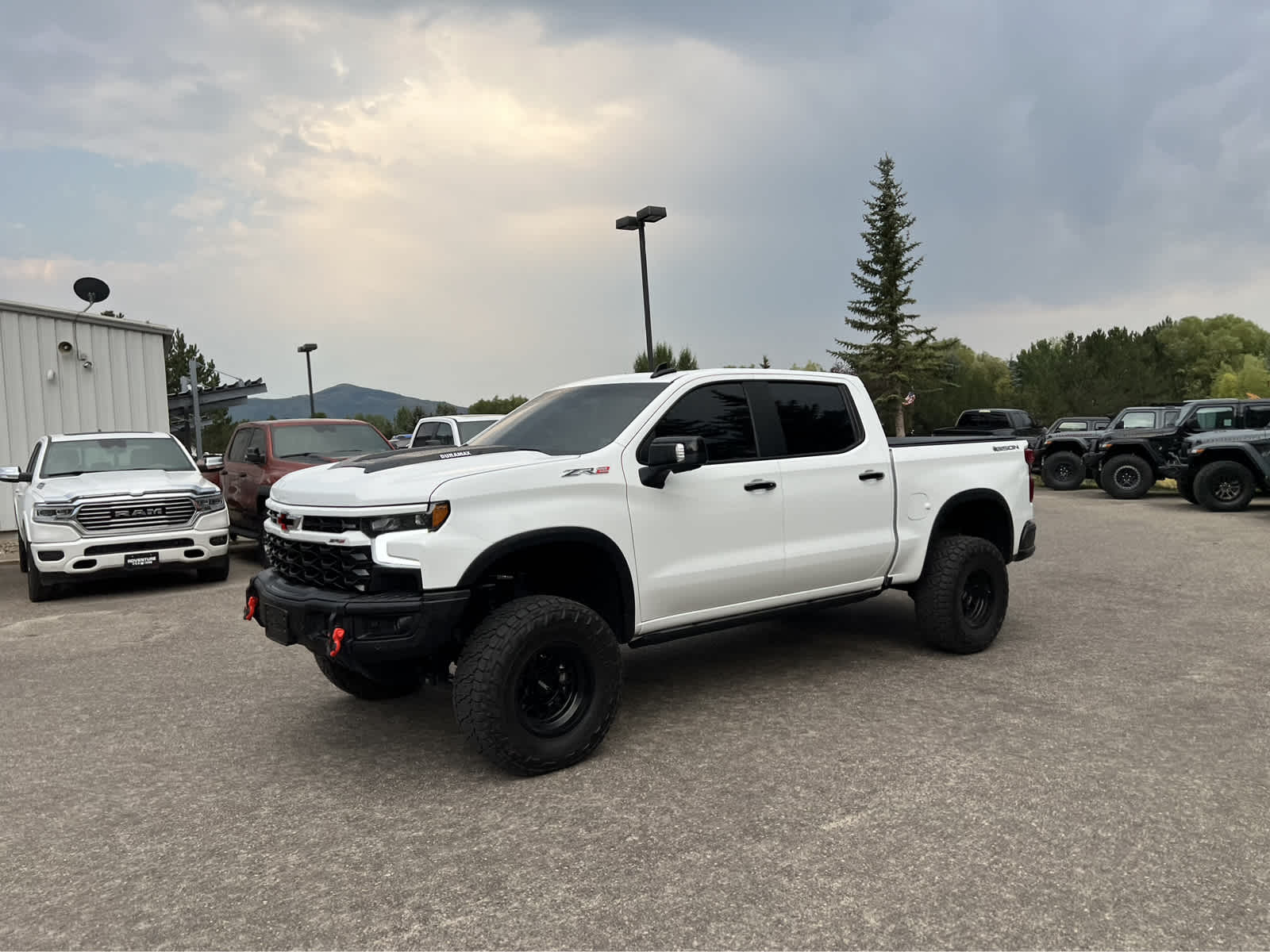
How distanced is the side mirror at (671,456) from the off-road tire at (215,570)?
7284 mm

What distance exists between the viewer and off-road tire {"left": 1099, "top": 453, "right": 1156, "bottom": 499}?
17.2 metres

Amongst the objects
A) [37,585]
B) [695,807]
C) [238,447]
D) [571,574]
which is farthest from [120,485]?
[695,807]

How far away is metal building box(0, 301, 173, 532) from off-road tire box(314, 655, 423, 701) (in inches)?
511

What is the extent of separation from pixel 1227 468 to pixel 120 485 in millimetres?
15475

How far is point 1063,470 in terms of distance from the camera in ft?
65.0

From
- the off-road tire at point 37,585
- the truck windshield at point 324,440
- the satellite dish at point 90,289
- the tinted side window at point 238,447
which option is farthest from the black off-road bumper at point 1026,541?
the satellite dish at point 90,289

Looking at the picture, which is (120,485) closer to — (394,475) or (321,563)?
(321,563)

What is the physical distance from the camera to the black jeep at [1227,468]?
14.2 m

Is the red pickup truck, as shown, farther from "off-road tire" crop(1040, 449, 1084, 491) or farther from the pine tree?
the pine tree

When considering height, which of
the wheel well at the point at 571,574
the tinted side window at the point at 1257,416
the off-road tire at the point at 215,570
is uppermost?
the tinted side window at the point at 1257,416

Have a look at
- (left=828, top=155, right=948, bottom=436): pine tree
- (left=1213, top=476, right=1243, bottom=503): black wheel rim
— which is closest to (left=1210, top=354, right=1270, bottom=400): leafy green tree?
(left=828, top=155, right=948, bottom=436): pine tree

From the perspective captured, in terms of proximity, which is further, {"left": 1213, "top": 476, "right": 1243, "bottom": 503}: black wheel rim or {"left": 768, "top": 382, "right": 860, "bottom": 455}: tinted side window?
{"left": 1213, "top": 476, "right": 1243, "bottom": 503}: black wheel rim

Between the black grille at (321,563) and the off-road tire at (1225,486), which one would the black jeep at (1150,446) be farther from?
the black grille at (321,563)

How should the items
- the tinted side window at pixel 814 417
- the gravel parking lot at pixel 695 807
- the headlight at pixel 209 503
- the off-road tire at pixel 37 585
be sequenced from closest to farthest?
the gravel parking lot at pixel 695 807, the tinted side window at pixel 814 417, the off-road tire at pixel 37 585, the headlight at pixel 209 503
